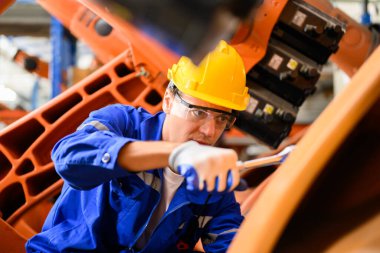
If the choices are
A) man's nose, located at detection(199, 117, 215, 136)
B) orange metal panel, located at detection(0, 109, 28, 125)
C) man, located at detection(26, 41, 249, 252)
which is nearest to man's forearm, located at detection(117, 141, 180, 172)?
man, located at detection(26, 41, 249, 252)

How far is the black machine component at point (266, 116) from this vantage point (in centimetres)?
270

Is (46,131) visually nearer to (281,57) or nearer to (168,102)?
(168,102)

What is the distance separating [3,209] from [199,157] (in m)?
1.98

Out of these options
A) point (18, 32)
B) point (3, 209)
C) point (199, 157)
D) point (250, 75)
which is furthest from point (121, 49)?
point (18, 32)

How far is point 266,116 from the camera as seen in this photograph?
2.69 metres

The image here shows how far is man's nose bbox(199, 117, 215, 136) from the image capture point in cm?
163

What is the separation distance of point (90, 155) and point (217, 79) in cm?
58

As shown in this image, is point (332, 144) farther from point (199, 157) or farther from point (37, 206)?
point (37, 206)

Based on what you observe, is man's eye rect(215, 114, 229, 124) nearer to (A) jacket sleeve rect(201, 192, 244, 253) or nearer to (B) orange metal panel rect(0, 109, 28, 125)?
(A) jacket sleeve rect(201, 192, 244, 253)

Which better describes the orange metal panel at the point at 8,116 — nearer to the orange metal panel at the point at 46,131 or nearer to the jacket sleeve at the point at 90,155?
the orange metal panel at the point at 46,131

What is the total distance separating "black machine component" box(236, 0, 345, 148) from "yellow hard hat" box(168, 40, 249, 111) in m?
0.95

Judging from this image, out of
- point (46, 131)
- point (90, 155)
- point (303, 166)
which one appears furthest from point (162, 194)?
point (46, 131)

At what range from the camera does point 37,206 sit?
8.98 ft

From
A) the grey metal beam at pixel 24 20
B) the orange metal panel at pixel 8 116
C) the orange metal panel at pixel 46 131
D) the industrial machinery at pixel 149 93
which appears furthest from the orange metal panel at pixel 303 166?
the grey metal beam at pixel 24 20
